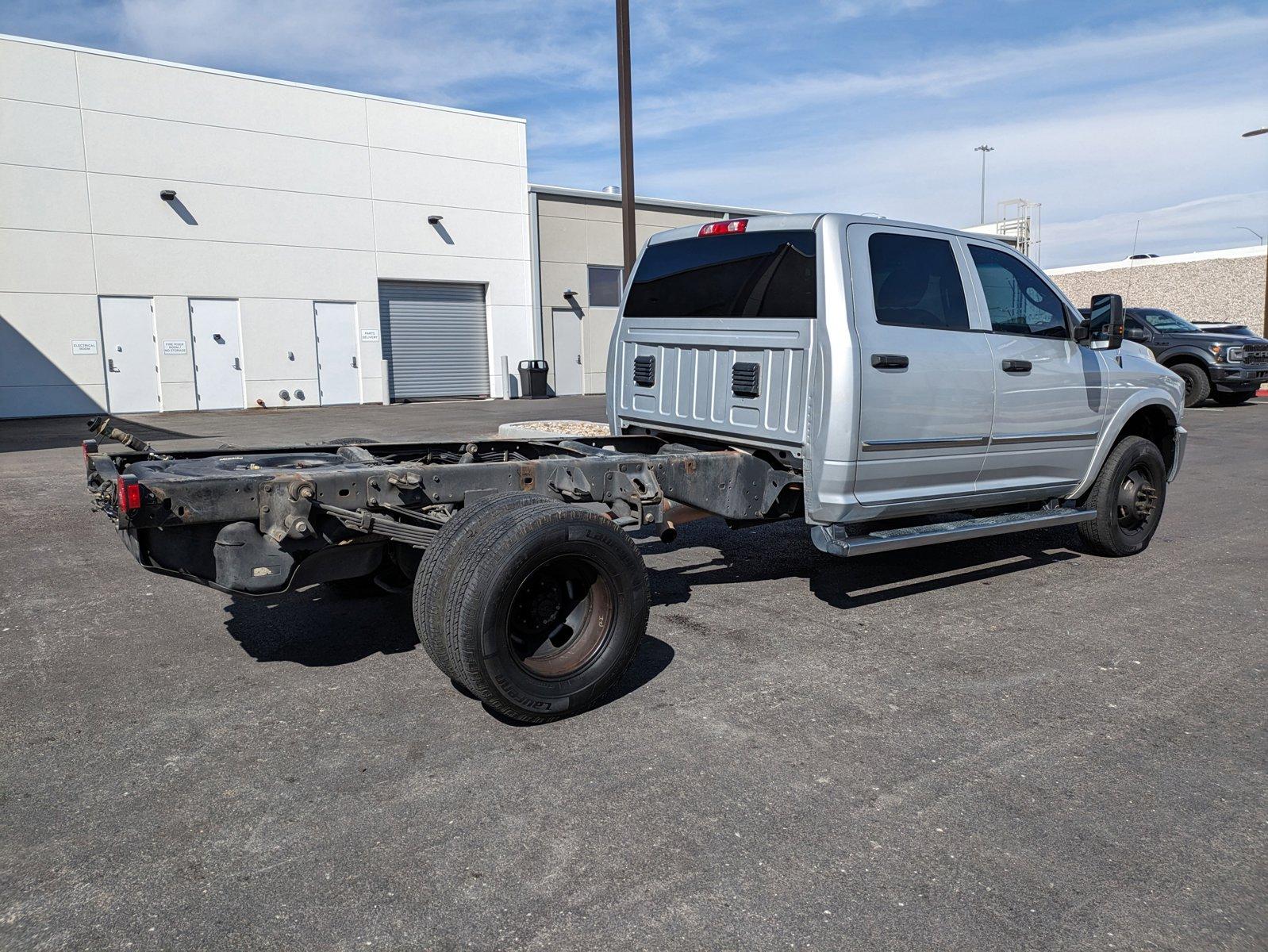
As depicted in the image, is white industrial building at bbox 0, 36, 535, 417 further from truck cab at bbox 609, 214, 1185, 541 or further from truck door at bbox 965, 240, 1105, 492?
truck door at bbox 965, 240, 1105, 492

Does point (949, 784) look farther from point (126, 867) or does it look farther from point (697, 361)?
point (697, 361)

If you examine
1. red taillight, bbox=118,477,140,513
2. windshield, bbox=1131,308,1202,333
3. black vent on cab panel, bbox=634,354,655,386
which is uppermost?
windshield, bbox=1131,308,1202,333

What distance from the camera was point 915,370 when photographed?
17.1 feet

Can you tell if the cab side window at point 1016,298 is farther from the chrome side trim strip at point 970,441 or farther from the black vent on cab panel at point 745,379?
the black vent on cab panel at point 745,379

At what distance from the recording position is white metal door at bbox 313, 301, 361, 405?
24.3 meters

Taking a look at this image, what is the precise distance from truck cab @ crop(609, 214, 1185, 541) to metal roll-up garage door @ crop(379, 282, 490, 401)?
66.7ft

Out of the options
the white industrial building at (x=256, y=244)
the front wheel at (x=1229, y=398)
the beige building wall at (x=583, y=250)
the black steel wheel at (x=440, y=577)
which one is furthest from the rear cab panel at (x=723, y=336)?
the beige building wall at (x=583, y=250)

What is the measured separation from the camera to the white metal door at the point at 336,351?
24266mm

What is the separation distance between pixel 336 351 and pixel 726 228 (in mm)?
20591

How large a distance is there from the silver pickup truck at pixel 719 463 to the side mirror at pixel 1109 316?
16 millimetres

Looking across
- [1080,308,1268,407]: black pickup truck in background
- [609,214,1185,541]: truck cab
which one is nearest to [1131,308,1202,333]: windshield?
[1080,308,1268,407]: black pickup truck in background

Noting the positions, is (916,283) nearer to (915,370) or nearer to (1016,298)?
(915,370)

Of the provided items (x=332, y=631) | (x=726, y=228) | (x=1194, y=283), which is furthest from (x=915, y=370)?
(x=1194, y=283)

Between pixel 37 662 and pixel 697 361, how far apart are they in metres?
3.80
